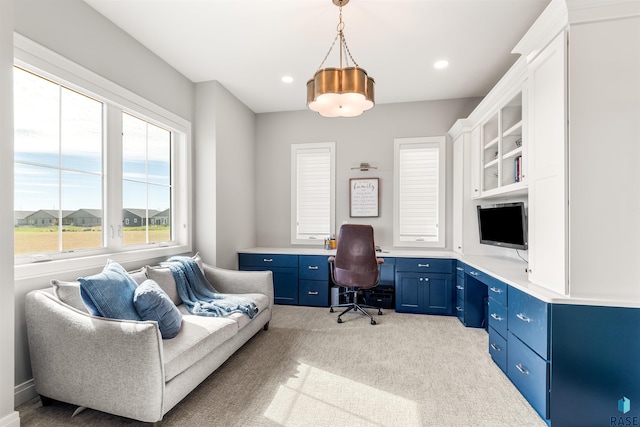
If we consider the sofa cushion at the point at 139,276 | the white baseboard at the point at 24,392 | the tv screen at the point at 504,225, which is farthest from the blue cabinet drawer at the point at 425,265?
the white baseboard at the point at 24,392

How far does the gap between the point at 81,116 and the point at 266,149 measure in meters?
2.65

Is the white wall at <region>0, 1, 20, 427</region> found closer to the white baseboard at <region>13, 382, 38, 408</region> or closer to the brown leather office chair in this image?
the white baseboard at <region>13, 382, 38, 408</region>

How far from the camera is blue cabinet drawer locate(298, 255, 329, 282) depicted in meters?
4.14

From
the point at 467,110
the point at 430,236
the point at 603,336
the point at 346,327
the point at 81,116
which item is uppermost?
the point at 467,110

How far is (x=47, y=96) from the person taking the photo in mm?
2191

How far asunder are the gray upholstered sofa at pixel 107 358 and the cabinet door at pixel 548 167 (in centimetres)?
229

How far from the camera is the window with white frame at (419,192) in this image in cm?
431

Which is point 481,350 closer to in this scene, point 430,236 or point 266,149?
point 430,236

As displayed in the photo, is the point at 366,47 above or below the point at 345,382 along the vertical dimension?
above

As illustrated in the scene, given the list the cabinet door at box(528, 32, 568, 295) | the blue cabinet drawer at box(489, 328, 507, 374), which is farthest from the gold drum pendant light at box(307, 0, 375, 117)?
the blue cabinet drawer at box(489, 328, 507, 374)

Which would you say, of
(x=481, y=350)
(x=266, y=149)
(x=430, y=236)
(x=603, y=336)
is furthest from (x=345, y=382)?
(x=266, y=149)

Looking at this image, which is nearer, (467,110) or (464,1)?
(464,1)

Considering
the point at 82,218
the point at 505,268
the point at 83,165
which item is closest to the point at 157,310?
the point at 82,218

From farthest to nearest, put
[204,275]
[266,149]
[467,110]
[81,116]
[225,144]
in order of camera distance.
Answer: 1. [266,149]
2. [467,110]
3. [225,144]
4. [204,275]
5. [81,116]
